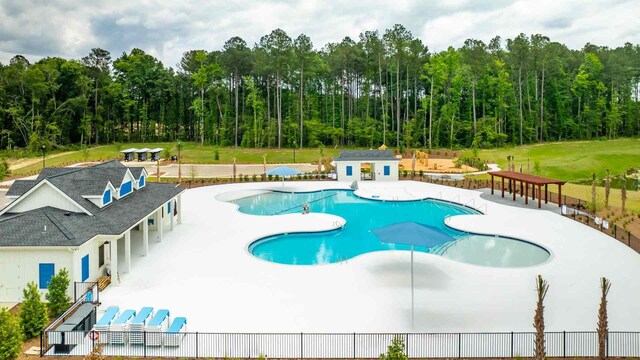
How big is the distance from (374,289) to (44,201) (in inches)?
499

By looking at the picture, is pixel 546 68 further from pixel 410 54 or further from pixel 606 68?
pixel 410 54

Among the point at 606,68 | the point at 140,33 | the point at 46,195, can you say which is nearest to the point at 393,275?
the point at 46,195

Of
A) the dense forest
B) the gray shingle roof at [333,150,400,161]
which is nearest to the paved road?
the gray shingle roof at [333,150,400,161]

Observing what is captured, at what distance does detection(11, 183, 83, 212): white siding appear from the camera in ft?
57.0

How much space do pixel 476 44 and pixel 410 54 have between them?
9.37m

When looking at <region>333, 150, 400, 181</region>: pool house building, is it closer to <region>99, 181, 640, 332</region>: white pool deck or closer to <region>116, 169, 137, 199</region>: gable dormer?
<region>99, 181, 640, 332</region>: white pool deck

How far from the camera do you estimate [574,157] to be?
1994 inches

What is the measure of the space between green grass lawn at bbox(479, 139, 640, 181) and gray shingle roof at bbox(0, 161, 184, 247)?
37.0 metres

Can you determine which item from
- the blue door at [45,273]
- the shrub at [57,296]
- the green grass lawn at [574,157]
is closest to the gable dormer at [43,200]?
the blue door at [45,273]

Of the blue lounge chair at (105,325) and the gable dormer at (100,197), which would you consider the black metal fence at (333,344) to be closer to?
the blue lounge chair at (105,325)

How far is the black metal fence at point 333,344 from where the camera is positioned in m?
11.0

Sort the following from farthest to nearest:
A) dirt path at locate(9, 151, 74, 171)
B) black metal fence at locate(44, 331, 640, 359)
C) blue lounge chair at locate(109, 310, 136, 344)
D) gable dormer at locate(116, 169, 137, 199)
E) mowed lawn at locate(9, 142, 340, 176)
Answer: mowed lawn at locate(9, 142, 340, 176)
dirt path at locate(9, 151, 74, 171)
gable dormer at locate(116, 169, 137, 199)
blue lounge chair at locate(109, 310, 136, 344)
black metal fence at locate(44, 331, 640, 359)

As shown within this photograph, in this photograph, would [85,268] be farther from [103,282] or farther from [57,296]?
[57,296]

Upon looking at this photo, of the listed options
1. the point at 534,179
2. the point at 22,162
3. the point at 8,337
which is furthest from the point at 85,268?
the point at 22,162
